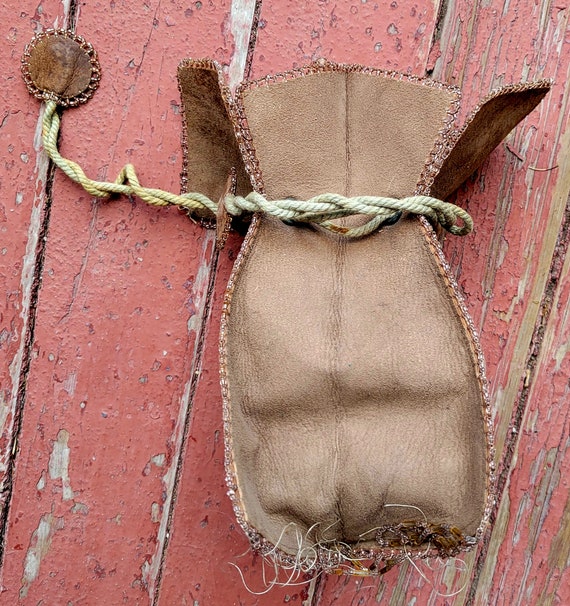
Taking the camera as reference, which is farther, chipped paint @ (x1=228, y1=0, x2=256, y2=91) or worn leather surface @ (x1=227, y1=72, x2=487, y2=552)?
chipped paint @ (x1=228, y1=0, x2=256, y2=91)

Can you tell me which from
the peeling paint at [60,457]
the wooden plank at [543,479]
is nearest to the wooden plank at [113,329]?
the peeling paint at [60,457]

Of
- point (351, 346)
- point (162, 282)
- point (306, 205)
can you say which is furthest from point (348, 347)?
point (162, 282)

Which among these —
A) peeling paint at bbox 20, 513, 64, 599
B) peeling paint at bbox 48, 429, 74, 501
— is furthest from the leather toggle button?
peeling paint at bbox 20, 513, 64, 599

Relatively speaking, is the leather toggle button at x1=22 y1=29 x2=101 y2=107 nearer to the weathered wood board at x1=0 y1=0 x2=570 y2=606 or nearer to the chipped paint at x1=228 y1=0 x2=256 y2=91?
the weathered wood board at x1=0 y1=0 x2=570 y2=606

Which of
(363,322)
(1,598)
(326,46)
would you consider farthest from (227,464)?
(326,46)

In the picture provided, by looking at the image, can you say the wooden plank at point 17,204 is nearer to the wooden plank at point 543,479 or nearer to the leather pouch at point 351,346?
the leather pouch at point 351,346

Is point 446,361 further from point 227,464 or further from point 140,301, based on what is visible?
point 140,301

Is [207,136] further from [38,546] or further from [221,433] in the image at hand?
[38,546]
